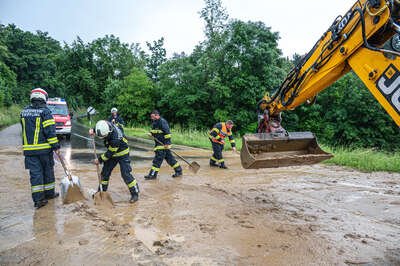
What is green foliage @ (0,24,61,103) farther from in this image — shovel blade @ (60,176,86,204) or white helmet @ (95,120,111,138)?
white helmet @ (95,120,111,138)

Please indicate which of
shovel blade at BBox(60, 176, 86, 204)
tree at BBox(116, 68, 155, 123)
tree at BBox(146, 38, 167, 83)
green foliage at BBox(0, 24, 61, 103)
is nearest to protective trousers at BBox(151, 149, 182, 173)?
shovel blade at BBox(60, 176, 86, 204)

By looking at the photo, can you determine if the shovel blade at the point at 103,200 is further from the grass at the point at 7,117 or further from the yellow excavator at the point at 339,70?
the grass at the point at 7,117

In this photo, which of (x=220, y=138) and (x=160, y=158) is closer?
(x=160, y=158)

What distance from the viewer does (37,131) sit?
193 inches

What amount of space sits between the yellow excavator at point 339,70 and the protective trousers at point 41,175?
3572mm

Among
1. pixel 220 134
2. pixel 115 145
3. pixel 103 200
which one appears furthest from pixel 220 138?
pixel 103 200

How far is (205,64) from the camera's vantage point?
24.8 m

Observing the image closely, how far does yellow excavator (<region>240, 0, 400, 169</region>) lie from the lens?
3.13m

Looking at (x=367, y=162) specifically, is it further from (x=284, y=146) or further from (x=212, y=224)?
(x=212, y=224)

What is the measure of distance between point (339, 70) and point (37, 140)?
16.6ft

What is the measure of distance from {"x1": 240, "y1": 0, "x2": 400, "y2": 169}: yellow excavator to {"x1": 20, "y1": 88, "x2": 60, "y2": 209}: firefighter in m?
3.52

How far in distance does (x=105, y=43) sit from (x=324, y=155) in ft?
115

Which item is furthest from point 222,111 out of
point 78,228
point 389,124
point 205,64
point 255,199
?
point 78,228

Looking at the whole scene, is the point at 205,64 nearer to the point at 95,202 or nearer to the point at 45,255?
the point at 95,202
